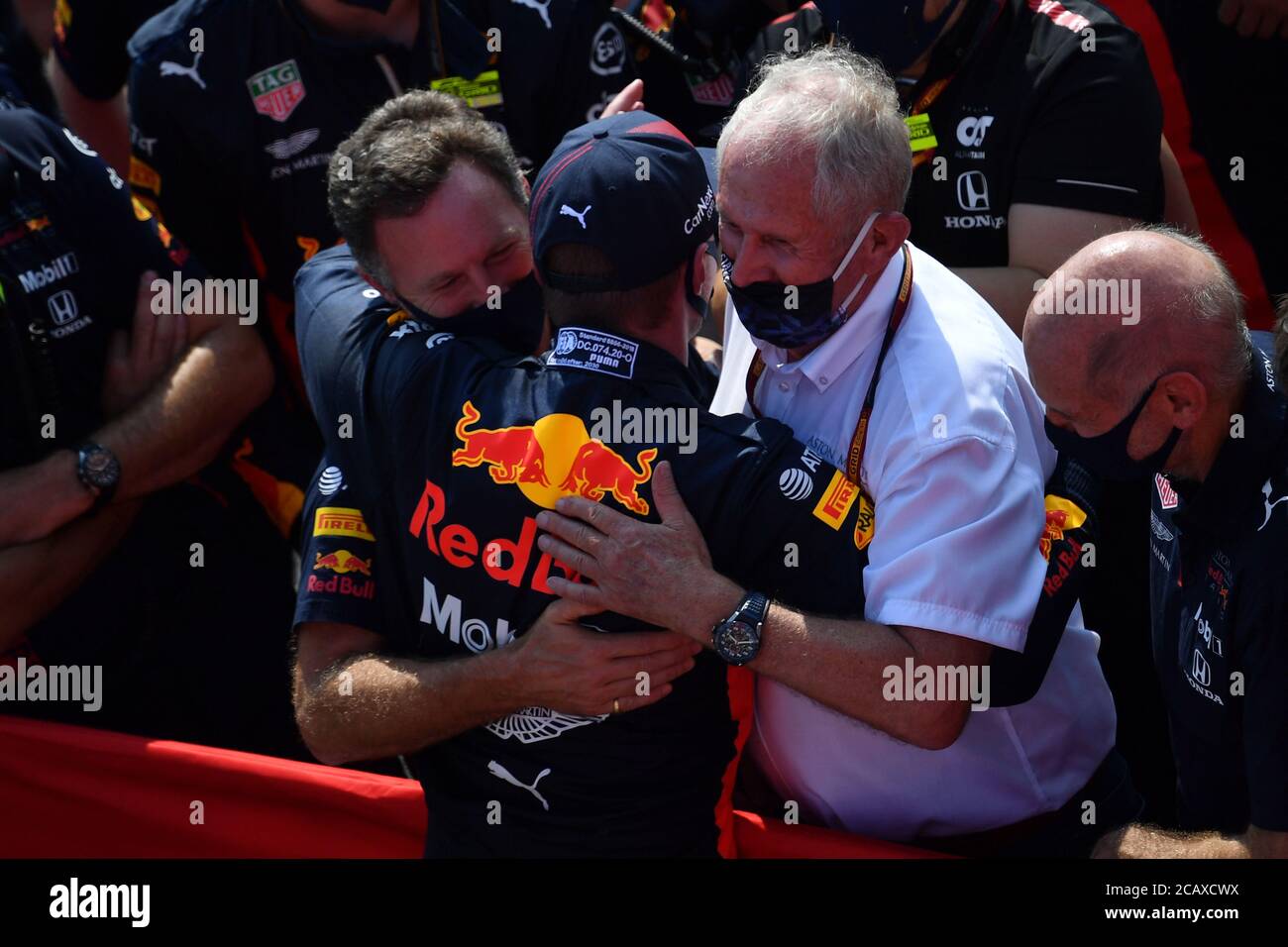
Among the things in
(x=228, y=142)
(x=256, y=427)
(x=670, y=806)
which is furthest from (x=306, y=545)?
(x=228, y=142)

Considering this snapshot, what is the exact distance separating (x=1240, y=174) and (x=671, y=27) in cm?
167

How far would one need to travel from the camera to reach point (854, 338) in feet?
8.04

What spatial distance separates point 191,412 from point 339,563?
1.03m

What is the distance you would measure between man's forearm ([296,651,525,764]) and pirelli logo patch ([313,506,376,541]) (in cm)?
24

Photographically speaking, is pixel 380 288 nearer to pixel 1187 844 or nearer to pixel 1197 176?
pixel 1187 844

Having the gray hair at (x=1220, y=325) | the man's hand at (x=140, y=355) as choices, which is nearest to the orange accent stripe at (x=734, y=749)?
the gray hair at (x=1220, y=325)

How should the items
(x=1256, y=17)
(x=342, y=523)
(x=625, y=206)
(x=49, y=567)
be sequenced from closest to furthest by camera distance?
1. (x=625, y=206)
2. (x=342, y=523)
3. (x=49, y=567)
4. (x=1256, y=17)

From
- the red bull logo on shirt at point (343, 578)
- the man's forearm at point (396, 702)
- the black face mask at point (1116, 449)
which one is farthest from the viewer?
the red bull logo on shirt at point (343, 578)

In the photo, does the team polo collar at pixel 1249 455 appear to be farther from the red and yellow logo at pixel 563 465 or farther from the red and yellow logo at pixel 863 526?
the red and yellow logo at pixel 563 465

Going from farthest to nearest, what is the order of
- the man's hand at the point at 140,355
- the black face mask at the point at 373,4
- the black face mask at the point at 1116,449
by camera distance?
the black face mask at the point at 373,4 < the man's hand at the point at 140,355 < the black face mask at the point at 1116,449

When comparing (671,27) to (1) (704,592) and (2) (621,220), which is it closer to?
(2) (621,220)

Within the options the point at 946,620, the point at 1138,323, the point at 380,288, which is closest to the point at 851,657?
the point at 946,620

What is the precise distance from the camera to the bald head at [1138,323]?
2.17m

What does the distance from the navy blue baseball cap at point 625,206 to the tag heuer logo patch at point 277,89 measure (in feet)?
5.33
